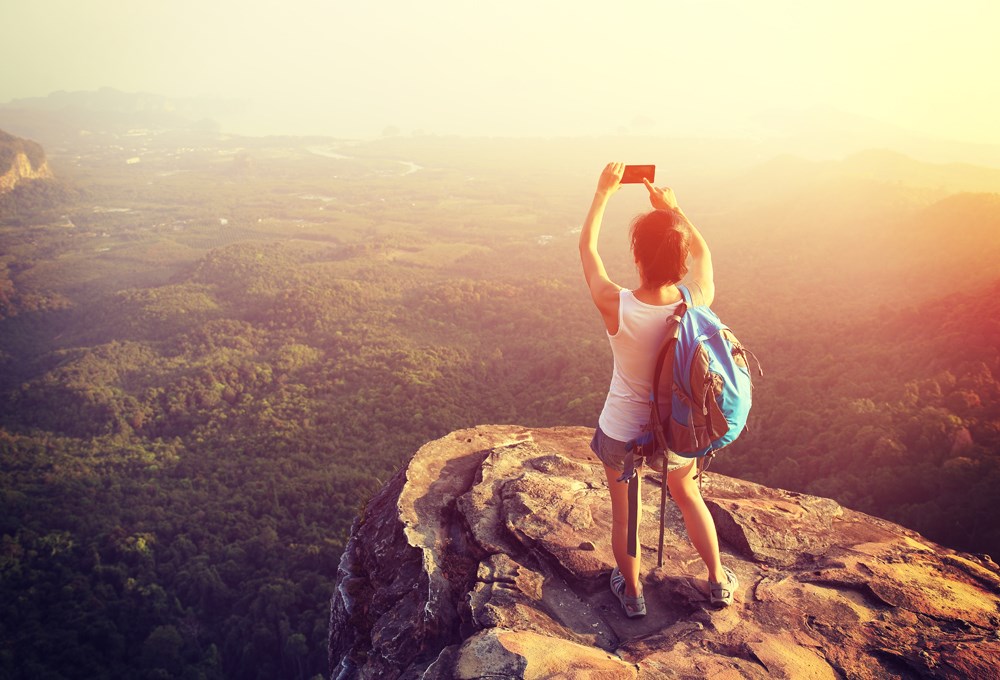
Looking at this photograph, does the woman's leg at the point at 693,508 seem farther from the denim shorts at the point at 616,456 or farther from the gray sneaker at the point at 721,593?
the gray sneaker at the point at 721,593

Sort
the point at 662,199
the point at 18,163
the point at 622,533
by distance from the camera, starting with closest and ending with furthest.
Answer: the point at 662,199, the point at 622,533, the point at 18,163

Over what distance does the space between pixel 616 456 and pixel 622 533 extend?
1.00 m

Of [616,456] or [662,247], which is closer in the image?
[662,247]

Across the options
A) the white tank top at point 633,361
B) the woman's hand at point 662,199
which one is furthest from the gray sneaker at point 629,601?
the woman's hand at point 662,199

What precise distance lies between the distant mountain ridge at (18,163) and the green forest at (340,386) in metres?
32.6

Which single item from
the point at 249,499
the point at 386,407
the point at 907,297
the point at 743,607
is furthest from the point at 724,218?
the point at 743,607

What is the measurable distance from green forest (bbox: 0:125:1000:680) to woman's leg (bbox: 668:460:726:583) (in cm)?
1146

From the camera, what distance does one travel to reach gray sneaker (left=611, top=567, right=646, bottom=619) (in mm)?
5828

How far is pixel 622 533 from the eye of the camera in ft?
18.4

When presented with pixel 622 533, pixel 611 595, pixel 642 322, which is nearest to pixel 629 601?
pixel 611 595

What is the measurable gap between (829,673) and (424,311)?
55.1 m

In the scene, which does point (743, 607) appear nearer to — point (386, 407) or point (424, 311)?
point (386, 407)

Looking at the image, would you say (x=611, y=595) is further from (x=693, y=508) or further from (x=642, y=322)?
(x=642, y=322)

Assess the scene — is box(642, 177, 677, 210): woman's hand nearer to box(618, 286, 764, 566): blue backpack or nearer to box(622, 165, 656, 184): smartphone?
box(622, 165, 656, 184): smartphone
